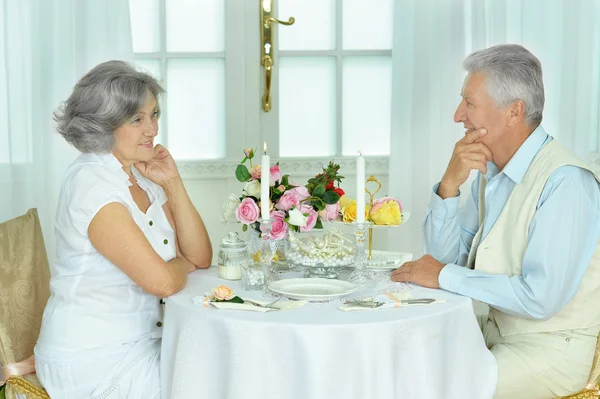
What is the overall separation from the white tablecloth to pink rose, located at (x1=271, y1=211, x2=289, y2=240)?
28cm

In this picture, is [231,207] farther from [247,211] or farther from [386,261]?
[386,261]

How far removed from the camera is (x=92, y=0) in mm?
3805

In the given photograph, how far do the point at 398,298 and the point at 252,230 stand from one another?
499 mm

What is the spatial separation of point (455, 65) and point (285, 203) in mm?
1989

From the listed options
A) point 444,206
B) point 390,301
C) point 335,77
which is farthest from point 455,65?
point 390,301

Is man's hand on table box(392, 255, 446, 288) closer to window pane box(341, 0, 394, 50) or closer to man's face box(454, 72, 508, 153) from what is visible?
man's face box(454, 72, 508, 153)

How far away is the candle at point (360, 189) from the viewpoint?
2156 millimetres

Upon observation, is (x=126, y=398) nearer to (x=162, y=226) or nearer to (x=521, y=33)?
(x=162, y=226)

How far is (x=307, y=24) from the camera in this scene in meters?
4.10

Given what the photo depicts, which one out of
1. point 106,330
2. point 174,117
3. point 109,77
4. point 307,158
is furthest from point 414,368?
point 174,117

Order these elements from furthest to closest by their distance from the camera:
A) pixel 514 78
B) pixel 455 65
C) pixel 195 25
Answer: pixel 195 25, pixel 455 65, pixel 514 78

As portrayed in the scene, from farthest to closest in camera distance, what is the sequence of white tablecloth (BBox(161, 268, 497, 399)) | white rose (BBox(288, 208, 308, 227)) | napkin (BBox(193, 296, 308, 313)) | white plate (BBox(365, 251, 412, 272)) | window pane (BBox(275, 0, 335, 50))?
window pane (BBox(275, 0, 335, 50)), white plate (BBox(365, 251, 412, 272)), white rose (BBox(288, 208, 308, 227)), napkin (BBox(193, 296, 308, 313)), white tablecloth (BBox(161, 268, 497, 399))

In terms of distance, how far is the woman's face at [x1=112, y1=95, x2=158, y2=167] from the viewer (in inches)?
93.7

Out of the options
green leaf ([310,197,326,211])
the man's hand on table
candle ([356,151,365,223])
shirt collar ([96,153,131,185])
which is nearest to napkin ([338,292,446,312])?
the man's hand on table
